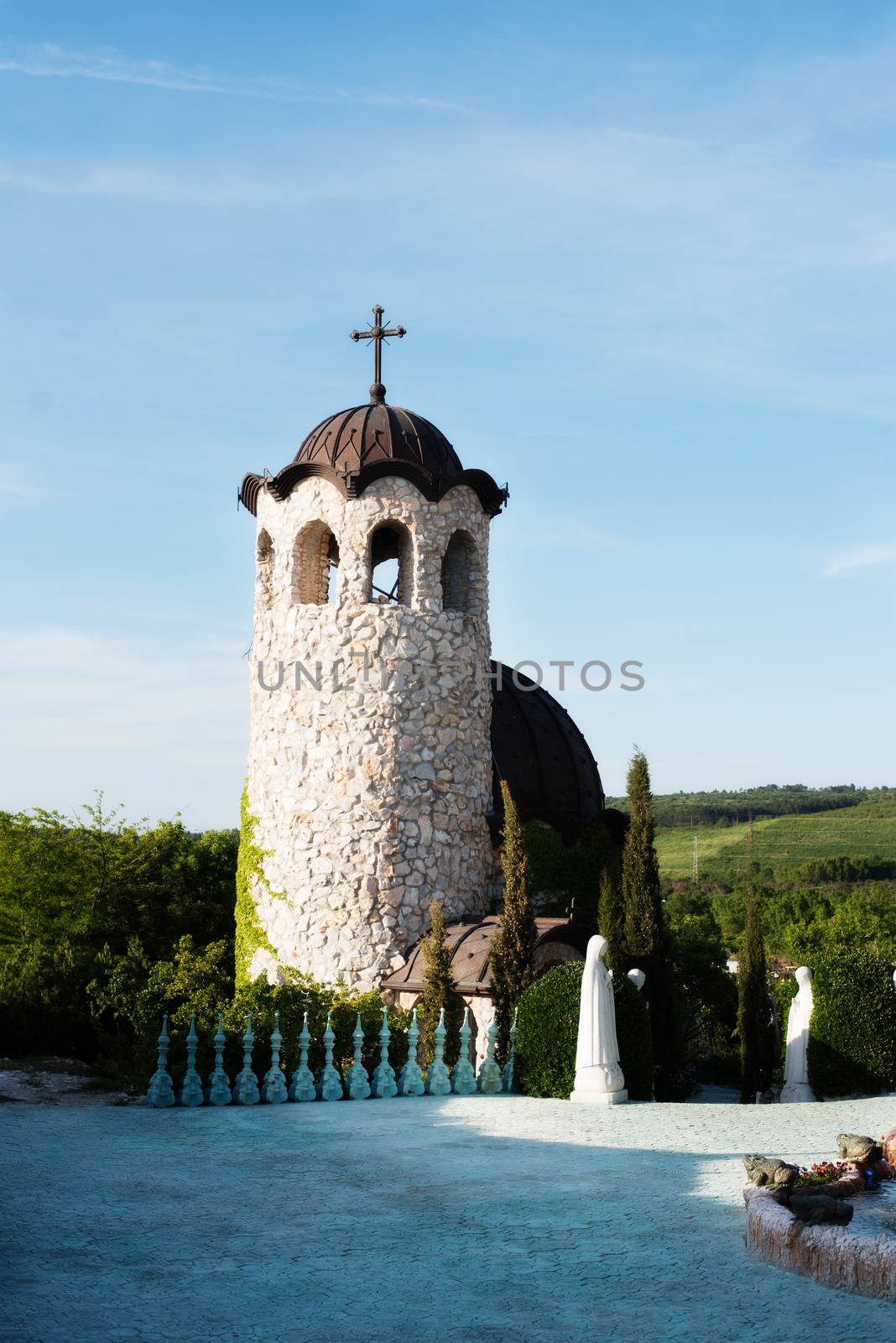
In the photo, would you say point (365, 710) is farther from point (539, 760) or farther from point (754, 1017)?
point (754, 1017)

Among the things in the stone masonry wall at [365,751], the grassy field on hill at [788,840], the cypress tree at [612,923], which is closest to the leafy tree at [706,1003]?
the cypress tree at [612,923]

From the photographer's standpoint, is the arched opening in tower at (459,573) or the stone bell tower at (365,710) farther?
the arched opening in tower at (459,573)

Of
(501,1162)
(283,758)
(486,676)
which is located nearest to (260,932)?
(283,758)

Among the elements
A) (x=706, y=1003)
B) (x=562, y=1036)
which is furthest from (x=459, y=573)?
(x=706, y=1003)

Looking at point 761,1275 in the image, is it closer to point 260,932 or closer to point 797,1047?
point 797,1047

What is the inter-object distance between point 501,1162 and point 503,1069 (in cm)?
511

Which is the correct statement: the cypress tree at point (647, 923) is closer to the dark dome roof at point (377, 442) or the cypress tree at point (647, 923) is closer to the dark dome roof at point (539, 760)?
the dark dome roof at point (539, 760)

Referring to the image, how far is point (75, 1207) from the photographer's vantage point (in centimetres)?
805

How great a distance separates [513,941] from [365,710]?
16.0 feet

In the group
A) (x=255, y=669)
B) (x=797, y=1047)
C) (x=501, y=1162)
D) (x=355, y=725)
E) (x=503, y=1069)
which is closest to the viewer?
(x=501, y=1162)

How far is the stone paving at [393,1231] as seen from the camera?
233 inches

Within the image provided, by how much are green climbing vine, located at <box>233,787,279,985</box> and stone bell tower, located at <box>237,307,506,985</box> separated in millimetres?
50

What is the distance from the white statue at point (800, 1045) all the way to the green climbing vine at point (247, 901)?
8.18 m

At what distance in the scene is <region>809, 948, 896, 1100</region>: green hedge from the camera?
1644 centimetres
